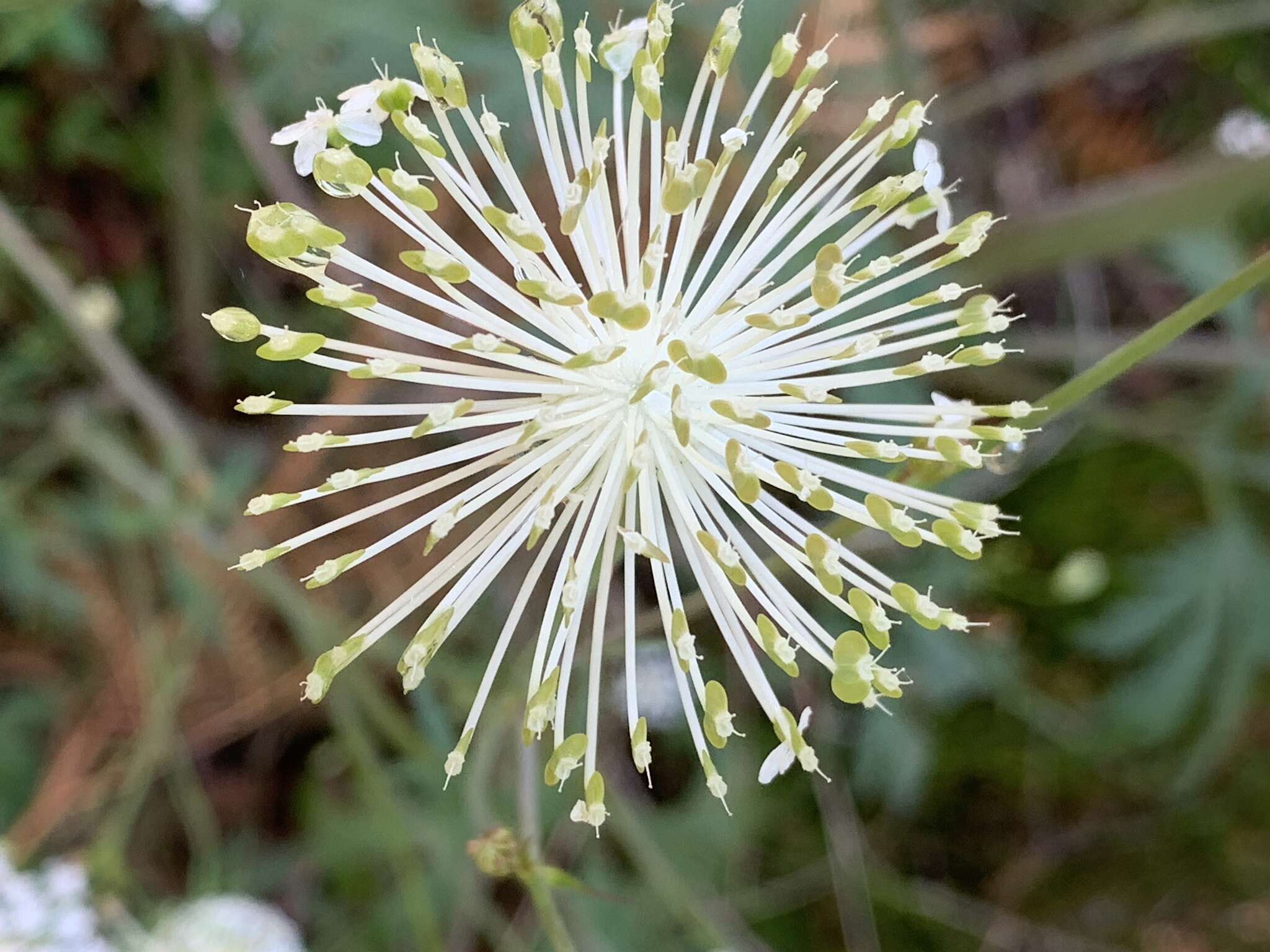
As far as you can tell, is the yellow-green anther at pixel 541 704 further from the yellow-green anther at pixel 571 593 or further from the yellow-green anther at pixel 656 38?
the yellow-green anther at pixel 656 38

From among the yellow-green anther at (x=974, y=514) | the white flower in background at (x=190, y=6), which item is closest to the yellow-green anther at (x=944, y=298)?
the yellow-green anther at (x=974, y=514)

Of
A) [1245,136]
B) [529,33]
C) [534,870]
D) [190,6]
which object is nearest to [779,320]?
[529,33]

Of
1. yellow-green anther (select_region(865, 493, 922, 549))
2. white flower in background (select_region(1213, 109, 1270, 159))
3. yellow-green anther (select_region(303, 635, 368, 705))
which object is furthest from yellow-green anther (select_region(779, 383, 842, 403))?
white flower in background (select_region(1213, 109, 1270, 159))

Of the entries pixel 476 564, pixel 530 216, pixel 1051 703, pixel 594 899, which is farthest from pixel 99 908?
pixel 1051 703

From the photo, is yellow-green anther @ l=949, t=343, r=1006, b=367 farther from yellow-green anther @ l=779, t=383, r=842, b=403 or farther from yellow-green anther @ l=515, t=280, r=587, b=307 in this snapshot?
yellow-green anther @ l=515, t=280, r=587, b=307

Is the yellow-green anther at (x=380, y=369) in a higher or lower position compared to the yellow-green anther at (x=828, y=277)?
higher
